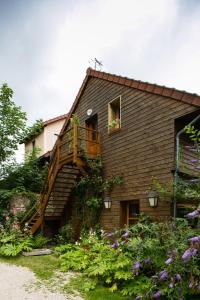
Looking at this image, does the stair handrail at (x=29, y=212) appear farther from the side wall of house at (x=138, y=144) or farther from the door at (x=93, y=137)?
the side wall of house at (x=138, y=144)

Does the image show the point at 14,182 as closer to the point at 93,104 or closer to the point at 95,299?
the point at 93,104

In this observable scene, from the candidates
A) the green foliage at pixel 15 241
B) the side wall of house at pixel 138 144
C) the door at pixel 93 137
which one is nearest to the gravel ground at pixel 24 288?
the green foliage at pixel 15 241

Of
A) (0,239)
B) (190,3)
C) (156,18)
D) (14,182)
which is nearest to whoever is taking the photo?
(190,3)

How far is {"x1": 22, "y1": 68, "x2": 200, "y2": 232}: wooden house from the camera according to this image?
10.0 m

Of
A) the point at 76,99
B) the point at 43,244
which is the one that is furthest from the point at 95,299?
the point at 76,99

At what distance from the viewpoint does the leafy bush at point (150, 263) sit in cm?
589

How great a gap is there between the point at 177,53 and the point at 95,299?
8.02m

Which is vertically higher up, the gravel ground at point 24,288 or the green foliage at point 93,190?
the green foliage at point 93,190

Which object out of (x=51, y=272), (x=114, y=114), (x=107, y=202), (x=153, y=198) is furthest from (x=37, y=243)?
(x=114, y=114)

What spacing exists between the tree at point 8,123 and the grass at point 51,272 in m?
8.77

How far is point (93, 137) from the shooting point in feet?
49.4

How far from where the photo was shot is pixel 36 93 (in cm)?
2091

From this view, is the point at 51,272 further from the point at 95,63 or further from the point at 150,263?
the point at 95,63

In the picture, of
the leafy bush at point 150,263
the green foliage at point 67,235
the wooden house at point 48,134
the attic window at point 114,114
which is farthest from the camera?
the wooden house at point 48,134
